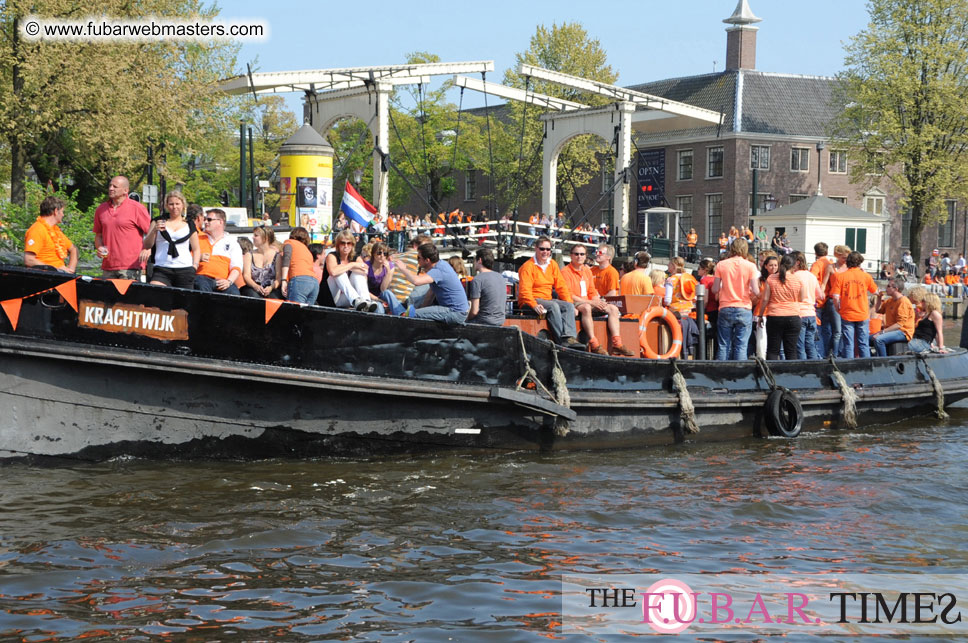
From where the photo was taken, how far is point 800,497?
8336 millimetres

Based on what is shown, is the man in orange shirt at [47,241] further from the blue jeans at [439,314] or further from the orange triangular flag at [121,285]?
the blue jeans at [439,314]

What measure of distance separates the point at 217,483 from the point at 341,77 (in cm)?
2137

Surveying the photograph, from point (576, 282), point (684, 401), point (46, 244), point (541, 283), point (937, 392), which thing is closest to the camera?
point (46, 244)

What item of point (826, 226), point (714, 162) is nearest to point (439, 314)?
point (826, 226)

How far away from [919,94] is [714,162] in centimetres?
1057

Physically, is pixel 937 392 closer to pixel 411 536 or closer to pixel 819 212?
pixel 411 536

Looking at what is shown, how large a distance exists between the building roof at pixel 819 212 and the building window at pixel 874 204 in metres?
8.88

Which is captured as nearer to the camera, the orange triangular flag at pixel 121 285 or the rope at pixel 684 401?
the orange triangular flag at pixel 121 285

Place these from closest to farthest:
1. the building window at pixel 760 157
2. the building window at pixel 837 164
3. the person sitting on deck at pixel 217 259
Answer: the person sitting on deck at pixel 217 259, the building window at pixel 760 157, the building window at pixel 837 164

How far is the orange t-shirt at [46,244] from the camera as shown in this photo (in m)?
8.90

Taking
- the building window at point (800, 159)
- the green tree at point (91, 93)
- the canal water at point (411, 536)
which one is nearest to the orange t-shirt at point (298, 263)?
the canal water at point (411, 536)

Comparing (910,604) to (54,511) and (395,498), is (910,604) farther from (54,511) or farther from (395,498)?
(54,511)

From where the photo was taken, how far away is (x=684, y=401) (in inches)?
392

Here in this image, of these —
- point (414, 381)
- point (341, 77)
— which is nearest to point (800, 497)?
point (414, 381)
